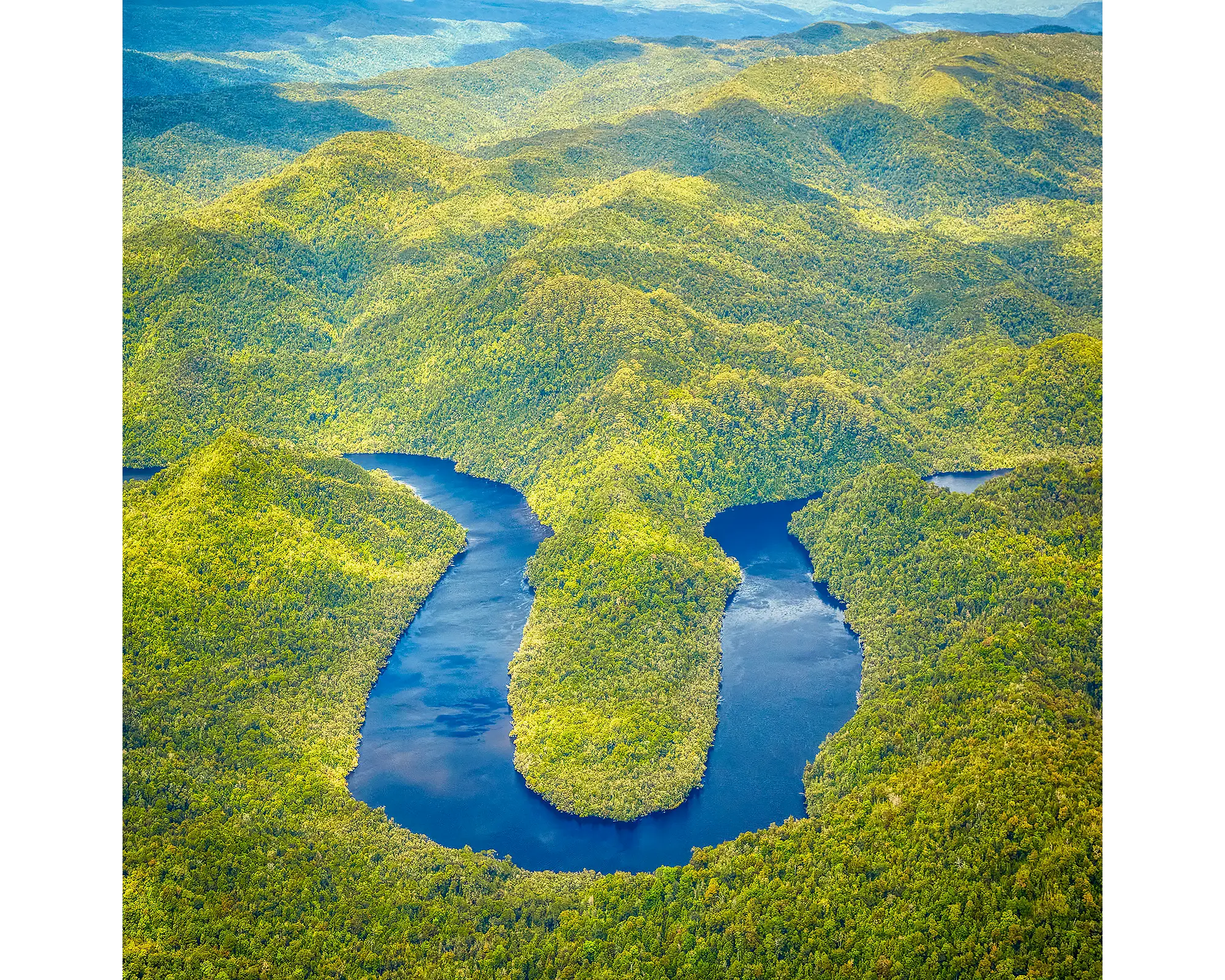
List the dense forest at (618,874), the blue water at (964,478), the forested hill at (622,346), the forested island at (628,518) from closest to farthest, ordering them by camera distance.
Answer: the dense forest at (618,874) < the forested island at (628,518) < the forested hill at (622,346) < the blue water at (964,478)

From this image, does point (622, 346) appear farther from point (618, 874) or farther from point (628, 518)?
point (618, 874)

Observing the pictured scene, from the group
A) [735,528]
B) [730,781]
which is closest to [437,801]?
[730,781]

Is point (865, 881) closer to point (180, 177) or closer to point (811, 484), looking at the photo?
point (811, 484)

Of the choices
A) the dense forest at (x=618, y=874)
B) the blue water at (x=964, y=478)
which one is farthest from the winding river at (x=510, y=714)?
the blue water at (x=964, y=478)

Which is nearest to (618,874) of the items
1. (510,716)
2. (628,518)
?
(510,716)

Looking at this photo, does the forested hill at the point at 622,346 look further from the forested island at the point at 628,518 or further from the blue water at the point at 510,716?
the blue water at the point at 510,716

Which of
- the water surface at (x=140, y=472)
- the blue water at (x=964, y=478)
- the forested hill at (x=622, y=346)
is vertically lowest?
the water surface at (x=140, y=472)
